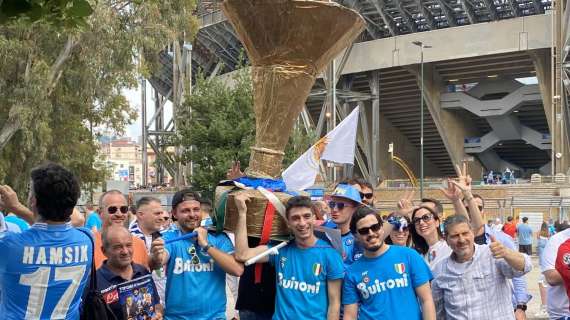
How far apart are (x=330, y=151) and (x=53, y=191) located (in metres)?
3.21

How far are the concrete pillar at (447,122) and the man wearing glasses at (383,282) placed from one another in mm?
47083

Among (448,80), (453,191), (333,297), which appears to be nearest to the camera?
(333,297)

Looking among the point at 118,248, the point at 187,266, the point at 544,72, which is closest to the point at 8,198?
the point at 118,248

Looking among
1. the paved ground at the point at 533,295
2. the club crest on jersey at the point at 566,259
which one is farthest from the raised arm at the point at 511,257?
the paved ground at the point at 533,295

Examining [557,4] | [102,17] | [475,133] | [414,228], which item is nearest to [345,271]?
[414,228]

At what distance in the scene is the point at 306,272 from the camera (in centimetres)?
452

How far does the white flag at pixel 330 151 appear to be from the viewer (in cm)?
566

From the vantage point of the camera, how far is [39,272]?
3.49m

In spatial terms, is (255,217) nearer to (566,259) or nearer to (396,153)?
(566,259)

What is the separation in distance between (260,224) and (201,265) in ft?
1.48

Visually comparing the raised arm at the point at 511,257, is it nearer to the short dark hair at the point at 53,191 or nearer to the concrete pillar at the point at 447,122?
the short dark hair at the point at 53,191

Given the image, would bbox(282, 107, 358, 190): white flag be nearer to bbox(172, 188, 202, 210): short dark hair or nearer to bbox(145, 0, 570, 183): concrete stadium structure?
bbox(172, 188, 202, 210): short dark hair

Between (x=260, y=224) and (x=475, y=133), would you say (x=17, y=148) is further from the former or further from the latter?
(x=475, y=133)

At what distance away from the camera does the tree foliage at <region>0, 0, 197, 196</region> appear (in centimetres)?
2055
